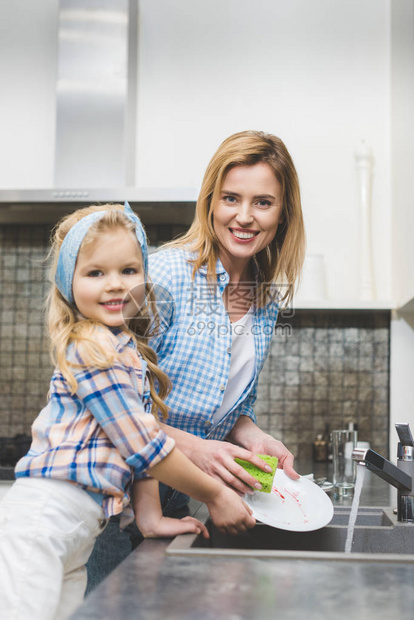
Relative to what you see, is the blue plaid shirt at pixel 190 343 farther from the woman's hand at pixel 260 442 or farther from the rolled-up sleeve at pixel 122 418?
the rolled-up sleeve at pixel 122 418

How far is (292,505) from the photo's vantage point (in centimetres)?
118

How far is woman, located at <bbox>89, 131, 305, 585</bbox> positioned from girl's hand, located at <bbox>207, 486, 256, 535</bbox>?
0.23 metres

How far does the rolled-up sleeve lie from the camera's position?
3.04 feet

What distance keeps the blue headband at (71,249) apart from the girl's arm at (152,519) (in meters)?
0.31

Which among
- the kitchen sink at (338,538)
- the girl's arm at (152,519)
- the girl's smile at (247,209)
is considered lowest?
the kitchen sink at (338,538)

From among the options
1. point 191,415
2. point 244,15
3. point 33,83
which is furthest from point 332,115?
point 191,415

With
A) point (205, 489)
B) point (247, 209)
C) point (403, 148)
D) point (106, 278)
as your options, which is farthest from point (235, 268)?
point (403, 148)

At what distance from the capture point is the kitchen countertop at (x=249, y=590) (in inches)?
24.8

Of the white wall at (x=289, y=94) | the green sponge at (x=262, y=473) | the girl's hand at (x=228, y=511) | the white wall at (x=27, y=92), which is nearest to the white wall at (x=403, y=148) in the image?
the white wall at (x=289, y=94)

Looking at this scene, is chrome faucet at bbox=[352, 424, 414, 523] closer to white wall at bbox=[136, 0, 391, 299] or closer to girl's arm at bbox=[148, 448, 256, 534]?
girl's arm at bbox=[148, 448, 256, 534]

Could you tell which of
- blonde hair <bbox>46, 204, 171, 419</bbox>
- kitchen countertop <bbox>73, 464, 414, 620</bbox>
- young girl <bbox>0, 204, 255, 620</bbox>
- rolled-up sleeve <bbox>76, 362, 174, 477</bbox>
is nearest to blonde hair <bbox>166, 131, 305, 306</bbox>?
blonde hair <bbox>46, 204, 171, 419</bbox>

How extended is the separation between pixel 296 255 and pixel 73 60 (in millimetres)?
1449

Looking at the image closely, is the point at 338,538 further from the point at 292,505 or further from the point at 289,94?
the point at 289,94

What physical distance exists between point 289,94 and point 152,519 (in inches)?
81.5
